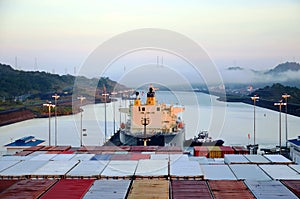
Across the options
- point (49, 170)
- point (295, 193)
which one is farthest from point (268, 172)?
point (49, 170)

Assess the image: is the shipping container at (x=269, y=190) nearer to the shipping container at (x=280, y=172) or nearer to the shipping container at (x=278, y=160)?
the shipping container at (x=280, y=172)

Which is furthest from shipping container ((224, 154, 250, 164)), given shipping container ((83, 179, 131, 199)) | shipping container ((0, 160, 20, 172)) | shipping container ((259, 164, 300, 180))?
shipping container ((0, 160, 20, 172))

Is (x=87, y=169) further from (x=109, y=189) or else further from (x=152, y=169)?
(x=109, y=189)

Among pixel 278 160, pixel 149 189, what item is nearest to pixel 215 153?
pixel 278 160

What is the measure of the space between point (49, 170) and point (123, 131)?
771 cm

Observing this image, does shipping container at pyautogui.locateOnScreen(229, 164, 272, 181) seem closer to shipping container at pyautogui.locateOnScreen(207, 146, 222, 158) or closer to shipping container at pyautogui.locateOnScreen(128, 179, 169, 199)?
shipping container at pyautogui.locateOnScreen(128, 179, 169, 199)

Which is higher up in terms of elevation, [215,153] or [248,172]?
[248,172]

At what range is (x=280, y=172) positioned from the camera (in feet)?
18.2

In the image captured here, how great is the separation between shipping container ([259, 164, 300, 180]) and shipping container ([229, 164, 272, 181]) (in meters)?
0.10

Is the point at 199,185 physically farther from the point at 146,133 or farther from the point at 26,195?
the point at 146,133

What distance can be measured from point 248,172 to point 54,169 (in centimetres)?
303

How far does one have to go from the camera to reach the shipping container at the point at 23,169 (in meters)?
5.27

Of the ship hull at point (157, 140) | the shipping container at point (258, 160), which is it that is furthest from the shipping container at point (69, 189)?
the ship hull at point (157, 140)

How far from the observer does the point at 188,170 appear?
5371 millimetres
